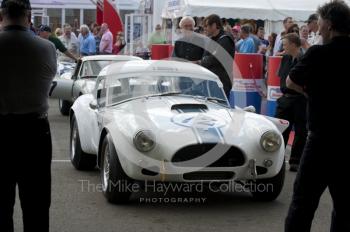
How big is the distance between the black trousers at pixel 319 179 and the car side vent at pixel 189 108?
2.74 metres

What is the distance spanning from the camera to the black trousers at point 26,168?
4270 mm

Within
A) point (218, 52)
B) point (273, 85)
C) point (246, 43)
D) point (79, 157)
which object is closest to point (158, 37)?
point (246, 43)

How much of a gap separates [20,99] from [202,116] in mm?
2772

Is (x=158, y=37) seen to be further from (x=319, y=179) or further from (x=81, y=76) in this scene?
(x=319, y=179)

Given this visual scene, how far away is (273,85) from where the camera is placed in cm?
1160

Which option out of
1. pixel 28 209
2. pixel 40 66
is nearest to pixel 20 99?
pixel 40 66

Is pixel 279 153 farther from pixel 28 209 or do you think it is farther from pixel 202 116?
pixel 28 209

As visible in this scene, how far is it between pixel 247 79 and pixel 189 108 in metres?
5.85

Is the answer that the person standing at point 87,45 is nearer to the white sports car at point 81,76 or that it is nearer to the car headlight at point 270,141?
the white sports car at point 81,76

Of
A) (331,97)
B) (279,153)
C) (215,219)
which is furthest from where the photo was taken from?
(279,153)

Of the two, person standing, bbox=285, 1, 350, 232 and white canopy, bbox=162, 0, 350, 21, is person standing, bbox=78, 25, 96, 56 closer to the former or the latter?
white canopy, bbox=162, 0, 350, 21

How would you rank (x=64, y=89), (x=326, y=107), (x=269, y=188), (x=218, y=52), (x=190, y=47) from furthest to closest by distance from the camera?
(x=64, y=89) < (x=190, y=47) < (x=218, y=52) < (x=269, y=188) < (x=326, y=107)

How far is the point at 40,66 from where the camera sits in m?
4.27

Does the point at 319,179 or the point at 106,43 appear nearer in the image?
the point at 319,179
